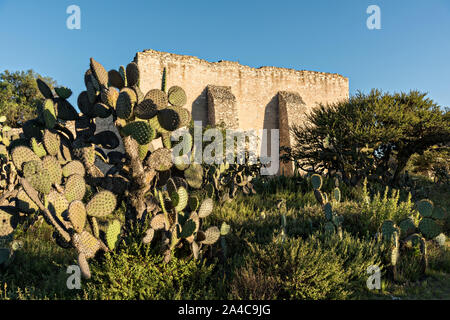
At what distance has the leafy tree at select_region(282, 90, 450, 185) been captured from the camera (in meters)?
8.46

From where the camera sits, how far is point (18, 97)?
69.0ft

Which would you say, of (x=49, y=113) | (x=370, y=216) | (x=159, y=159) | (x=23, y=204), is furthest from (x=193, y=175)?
(x=370, y=216)

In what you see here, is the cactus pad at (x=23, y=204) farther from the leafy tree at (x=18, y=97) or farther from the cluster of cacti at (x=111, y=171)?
the leafy tree at (x=18, y=97)

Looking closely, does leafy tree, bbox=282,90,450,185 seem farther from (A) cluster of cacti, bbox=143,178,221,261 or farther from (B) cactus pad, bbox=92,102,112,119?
(B) cactus pad, bbox=92,102,112,119

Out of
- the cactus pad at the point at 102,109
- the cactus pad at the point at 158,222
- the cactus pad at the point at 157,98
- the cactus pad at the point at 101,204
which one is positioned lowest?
the cactus pad at the point at 158,222

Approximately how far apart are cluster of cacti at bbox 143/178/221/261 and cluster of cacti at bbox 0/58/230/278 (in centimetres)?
1

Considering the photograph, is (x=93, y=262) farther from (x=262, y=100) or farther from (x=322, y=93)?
(x=322, y=93)

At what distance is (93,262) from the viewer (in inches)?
131

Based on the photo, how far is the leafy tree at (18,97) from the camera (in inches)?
727

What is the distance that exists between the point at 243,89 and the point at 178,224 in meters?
17.2

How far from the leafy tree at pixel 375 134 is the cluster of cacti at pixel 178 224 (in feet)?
19.5

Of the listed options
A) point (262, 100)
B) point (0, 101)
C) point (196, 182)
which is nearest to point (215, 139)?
point (262, 100)

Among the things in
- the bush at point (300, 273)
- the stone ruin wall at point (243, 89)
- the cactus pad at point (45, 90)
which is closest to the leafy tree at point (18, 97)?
the stone ruin wall at point (243, 89)

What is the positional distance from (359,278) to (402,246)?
134 cm
